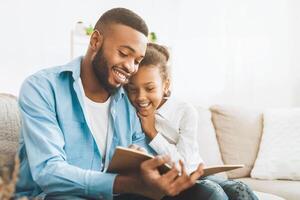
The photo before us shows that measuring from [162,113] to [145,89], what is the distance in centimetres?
15

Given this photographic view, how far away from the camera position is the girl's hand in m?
1.69

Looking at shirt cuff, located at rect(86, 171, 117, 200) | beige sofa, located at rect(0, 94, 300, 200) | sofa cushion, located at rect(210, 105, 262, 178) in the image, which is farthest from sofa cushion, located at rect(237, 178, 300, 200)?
shirt cuff, located at rect(86, 171, 117, 200)

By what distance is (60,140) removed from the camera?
1.35m

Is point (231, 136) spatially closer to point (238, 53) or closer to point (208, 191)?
point (238, 53)

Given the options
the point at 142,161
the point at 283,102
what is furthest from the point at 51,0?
the point at 142,161

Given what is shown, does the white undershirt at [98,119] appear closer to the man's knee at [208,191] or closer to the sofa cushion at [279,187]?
the man's knee at [208,191]

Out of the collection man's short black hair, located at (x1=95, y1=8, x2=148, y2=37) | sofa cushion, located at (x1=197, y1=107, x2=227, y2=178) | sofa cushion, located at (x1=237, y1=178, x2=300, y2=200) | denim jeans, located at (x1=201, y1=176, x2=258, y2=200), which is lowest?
sofa cushion, located at (x1=237, y1=178, x2=300, y2=200)

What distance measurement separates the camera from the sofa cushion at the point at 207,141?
2402 mm

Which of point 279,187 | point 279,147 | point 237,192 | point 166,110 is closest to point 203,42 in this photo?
point 279,147

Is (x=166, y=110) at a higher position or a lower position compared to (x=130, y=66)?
lower

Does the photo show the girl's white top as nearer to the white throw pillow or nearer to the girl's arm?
the girl's arm

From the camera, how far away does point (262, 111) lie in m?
2.64

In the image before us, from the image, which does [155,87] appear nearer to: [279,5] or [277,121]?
[277,121]

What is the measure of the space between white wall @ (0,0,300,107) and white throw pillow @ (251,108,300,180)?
857mm
